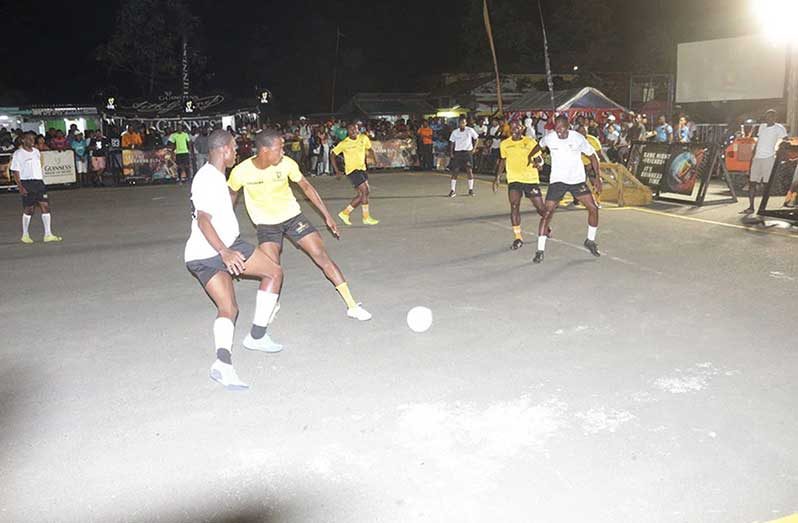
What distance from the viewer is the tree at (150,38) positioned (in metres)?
45.5

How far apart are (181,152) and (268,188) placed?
57.0 feet

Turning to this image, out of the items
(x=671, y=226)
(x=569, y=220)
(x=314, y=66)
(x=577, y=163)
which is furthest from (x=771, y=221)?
(x=314, y=66)

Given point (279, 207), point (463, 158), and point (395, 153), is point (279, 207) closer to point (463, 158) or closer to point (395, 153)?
point (463, 158)

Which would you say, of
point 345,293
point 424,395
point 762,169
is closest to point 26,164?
point 345,293

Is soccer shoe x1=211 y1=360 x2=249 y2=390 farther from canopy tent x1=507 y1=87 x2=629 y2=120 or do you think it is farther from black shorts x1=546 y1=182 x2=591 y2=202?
canopy tent x1=507 y1=87 x2=629 y2=120

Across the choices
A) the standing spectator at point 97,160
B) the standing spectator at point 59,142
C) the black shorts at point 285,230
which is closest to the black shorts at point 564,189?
the black shorts at point 285,230

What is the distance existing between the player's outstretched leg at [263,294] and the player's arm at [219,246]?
0.47 m

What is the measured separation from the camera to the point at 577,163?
918 cm

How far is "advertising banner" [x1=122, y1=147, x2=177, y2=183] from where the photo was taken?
916 inches

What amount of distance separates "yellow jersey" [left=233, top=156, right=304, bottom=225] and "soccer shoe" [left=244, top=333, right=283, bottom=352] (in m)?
1.32

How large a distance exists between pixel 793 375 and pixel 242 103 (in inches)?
1144

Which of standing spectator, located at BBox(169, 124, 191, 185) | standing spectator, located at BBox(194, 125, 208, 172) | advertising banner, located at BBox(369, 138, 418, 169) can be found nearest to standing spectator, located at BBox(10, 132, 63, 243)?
standing spectator, located at BBox(194, 125, 208, 172)

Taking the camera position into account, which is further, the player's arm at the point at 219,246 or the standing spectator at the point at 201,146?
the standing spectator at the point at 201,146

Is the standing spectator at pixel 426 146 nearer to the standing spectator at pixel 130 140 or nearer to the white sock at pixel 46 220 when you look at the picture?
the standing spectator at pixel 130 140
